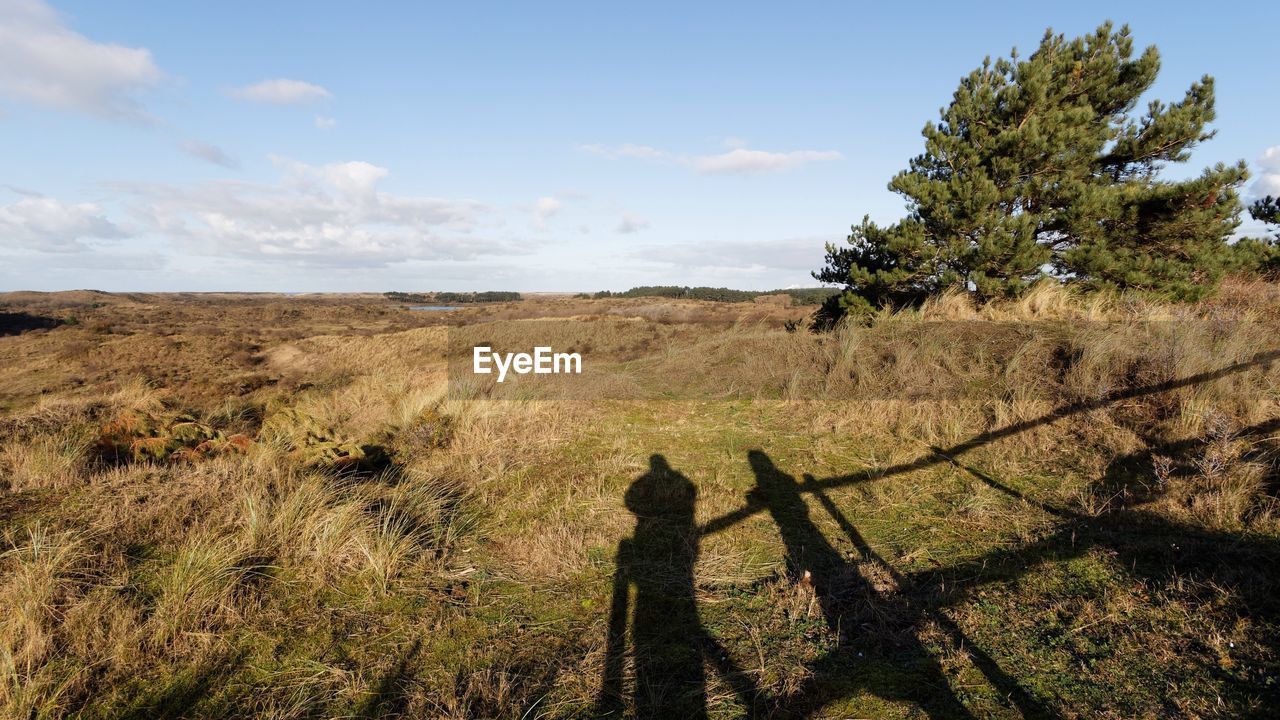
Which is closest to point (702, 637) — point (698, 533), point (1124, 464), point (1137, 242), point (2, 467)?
point (698, 533)

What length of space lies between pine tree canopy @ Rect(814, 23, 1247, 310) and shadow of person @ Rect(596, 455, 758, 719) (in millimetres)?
9540

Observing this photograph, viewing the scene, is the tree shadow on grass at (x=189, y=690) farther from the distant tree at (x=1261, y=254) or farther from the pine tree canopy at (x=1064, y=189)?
the distant tree at (x=1261, y=254)

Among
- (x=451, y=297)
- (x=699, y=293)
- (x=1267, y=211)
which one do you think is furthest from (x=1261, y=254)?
(x=451, y=297)

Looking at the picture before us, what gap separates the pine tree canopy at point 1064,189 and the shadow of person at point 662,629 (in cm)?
954

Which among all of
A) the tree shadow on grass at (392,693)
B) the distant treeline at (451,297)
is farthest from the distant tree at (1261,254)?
the distant treeline at (451,297)

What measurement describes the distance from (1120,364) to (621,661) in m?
7.52

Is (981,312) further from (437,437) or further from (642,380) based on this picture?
(437,437)

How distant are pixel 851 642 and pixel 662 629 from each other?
1.05 meters

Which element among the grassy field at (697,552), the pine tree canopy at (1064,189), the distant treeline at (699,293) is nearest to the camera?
the grassy field at (697,552)

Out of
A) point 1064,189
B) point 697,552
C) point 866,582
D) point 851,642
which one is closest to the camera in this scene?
point 851,642

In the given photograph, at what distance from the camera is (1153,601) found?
3.02 meters

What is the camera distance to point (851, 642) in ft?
9.37

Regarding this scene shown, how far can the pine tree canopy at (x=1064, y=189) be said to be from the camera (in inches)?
407

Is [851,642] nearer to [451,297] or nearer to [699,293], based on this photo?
[699,293]
